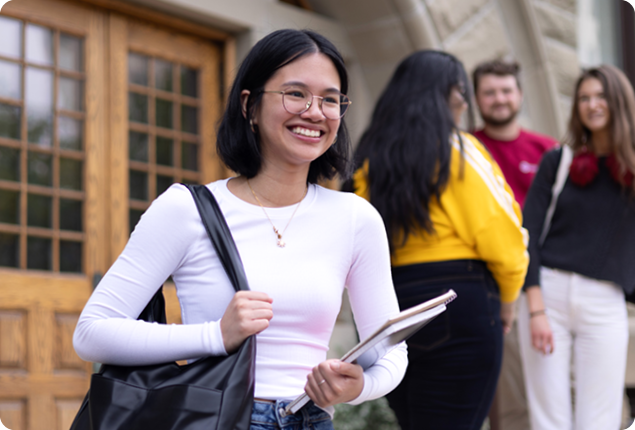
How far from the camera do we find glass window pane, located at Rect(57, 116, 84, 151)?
12.1ft

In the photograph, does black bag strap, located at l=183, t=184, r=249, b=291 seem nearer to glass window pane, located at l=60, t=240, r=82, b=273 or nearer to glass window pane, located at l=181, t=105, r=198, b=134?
glass window pane, located at l=60, t=240, r=82, b=273

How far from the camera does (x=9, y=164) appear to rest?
3.52 metres

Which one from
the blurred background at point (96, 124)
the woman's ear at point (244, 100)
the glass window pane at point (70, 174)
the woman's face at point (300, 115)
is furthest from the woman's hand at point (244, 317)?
the glass window pane at point (70, 174)

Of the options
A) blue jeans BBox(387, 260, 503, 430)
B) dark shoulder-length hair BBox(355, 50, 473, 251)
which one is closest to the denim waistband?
blue jeans BBox(387, 260, 503, 430)

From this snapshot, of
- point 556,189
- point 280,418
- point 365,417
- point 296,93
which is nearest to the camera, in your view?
point 280,418

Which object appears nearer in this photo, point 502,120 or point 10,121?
point 10,121

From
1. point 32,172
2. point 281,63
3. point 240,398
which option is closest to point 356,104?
point 32,172

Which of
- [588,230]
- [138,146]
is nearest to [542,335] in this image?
[588,230]

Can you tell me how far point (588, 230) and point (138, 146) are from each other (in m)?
2.51

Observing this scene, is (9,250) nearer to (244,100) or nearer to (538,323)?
(244,100)

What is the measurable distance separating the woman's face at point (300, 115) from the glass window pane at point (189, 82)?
282 centimetres

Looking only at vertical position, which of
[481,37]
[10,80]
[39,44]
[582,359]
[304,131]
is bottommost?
[582,359]

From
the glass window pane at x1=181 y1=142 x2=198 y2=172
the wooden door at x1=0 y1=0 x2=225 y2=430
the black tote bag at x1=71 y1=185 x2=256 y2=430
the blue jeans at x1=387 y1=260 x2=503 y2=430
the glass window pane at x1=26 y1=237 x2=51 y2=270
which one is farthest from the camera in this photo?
the glass window pane at x1=181 y1=142 x2=198 y2=172

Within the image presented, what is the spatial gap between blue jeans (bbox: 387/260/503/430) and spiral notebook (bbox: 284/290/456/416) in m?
0.96
